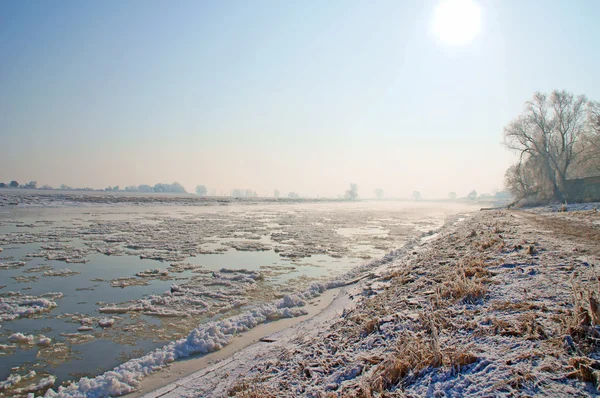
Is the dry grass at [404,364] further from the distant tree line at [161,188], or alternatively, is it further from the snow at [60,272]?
the distant tree line at [161,188]

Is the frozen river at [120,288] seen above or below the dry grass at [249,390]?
below

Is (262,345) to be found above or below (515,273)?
below

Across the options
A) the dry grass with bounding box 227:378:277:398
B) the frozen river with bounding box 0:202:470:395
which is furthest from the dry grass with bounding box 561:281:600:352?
the frozen river with bounding box 0:202:470:395

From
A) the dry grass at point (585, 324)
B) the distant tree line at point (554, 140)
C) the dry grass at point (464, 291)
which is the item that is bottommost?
the dry grass at point (464, 291)

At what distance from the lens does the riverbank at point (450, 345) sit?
295cm

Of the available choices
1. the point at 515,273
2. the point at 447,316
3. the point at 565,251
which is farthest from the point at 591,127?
the point at 447,316

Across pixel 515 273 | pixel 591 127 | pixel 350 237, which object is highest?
pixel 591 127

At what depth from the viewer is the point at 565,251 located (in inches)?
289

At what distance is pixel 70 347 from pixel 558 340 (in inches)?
299

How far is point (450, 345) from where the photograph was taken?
3730 mm

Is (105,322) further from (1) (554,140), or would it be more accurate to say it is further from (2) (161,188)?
(2) (161,188)

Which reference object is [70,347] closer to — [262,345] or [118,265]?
[262,345]

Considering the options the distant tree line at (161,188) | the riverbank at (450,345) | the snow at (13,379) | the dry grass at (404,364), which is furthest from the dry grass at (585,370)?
the distant tree line at (161,188)

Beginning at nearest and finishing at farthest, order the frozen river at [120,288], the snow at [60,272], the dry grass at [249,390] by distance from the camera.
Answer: the dry grass at [249,390] → the frozen river at [120,288] → the snow at [60,272]
